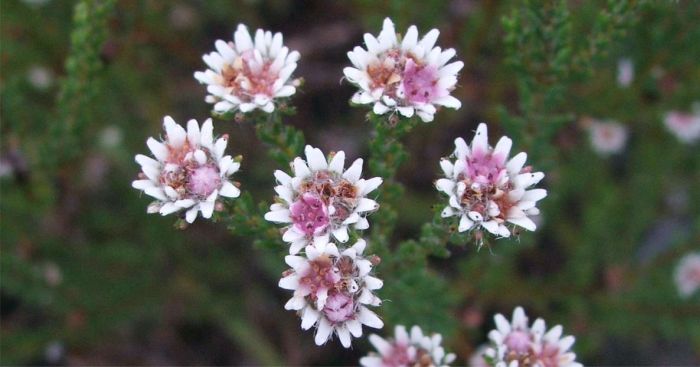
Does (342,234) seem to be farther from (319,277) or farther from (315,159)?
(315,159)

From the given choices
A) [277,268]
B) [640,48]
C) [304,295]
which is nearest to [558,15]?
[640,48]

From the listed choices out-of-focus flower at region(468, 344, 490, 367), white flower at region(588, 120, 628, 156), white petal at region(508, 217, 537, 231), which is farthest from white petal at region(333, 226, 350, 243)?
white flower at region(588, 120, 628, 156)

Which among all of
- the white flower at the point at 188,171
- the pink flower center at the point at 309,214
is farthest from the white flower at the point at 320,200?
the white flower at the point at 188,171

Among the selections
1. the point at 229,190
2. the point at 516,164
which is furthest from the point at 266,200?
the point at 516,164

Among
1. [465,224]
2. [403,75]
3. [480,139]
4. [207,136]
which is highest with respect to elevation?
[403,75]

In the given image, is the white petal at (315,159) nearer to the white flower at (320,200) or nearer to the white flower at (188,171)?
the white flower at (320,200)

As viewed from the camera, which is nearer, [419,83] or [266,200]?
[419,83]

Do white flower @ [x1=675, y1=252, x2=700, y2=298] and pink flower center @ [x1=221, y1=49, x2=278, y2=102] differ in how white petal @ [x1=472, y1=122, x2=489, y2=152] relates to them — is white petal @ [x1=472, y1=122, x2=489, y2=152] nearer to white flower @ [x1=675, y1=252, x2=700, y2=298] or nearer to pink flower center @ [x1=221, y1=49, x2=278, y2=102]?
pink flower center @ [x1=221, y1=49, x2=278, y2=102]
